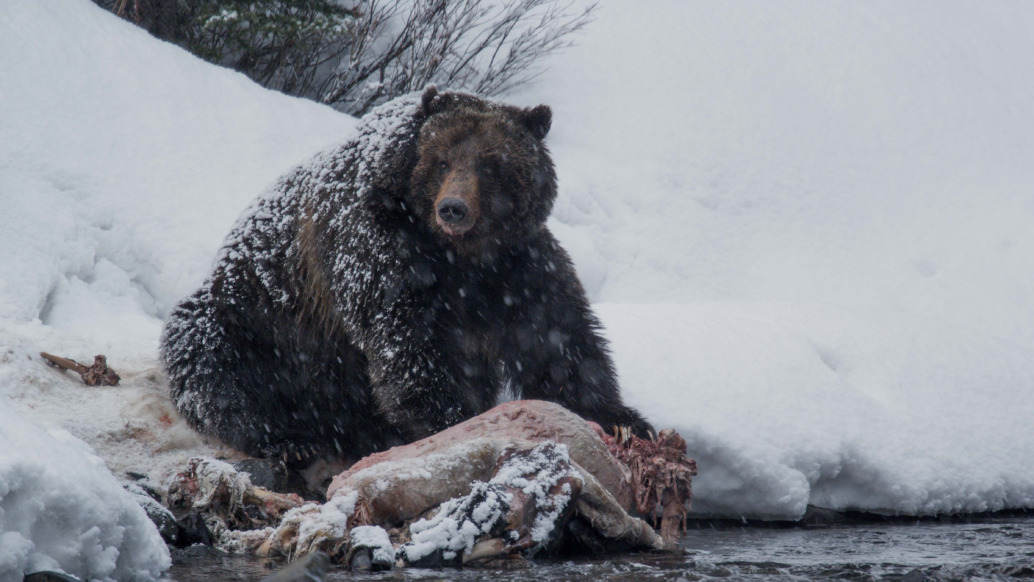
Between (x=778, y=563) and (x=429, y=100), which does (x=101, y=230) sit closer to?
(x=429, y=100)

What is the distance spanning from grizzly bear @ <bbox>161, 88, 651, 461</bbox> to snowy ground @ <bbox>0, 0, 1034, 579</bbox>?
0.31m

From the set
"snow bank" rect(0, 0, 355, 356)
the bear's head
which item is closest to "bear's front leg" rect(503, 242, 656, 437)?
the bear's head

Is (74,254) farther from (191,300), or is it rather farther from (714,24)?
(714,24)

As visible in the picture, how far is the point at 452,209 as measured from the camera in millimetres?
A: 3391

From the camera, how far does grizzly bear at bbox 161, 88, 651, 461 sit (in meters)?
3.53

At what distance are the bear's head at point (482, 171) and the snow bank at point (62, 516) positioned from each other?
196 centimetres

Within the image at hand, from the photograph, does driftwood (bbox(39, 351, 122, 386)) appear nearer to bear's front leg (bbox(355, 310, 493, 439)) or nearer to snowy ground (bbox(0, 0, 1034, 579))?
snowy ground (bbox(0, 0, 1034, 579))

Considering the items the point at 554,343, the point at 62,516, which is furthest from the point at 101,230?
the point at 62,516

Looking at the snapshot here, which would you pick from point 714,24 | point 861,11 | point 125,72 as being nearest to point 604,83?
point 714,24

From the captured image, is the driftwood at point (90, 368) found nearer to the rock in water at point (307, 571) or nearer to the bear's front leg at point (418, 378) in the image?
the bear's front leg at point (418, 378)

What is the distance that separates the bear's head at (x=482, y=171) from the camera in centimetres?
364

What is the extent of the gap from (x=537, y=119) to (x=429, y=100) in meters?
0.50

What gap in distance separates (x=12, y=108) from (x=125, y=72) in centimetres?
117

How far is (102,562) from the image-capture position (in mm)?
1663
